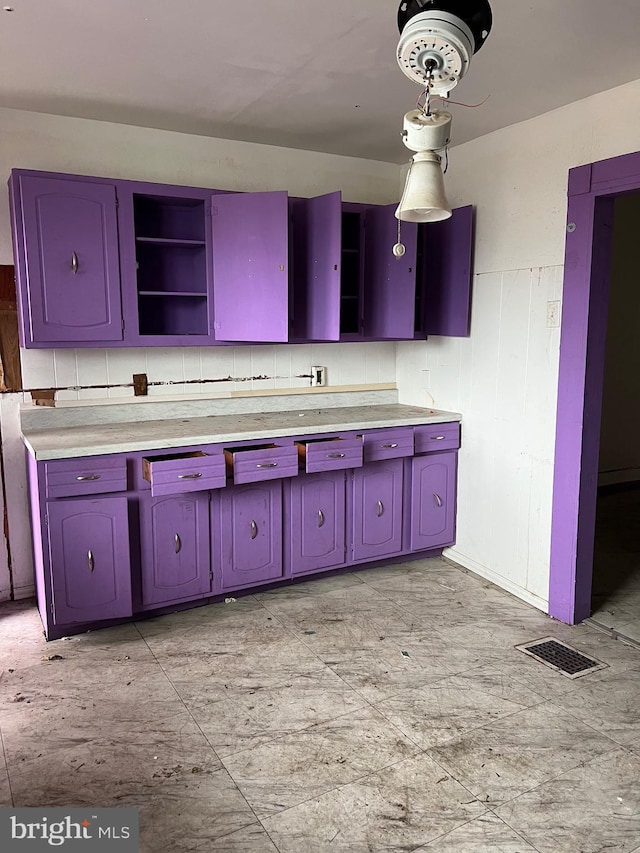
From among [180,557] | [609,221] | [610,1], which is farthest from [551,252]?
[180,557]

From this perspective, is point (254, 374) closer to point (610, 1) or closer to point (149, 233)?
point (149, 233)

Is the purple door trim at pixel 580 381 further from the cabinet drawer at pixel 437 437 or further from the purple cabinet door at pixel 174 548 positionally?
the purple cabinet door at pixel 174 548

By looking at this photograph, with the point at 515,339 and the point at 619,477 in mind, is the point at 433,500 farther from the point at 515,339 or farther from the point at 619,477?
the point at 619,477

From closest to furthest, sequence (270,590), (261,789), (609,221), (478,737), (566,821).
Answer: (566,821) < (261,789) < (478,737) < (609,221) < (270,590)

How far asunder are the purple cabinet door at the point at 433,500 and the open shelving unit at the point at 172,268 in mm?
1584

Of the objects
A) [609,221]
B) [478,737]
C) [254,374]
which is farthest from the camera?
[254,374]

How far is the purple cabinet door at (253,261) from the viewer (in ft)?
11.4

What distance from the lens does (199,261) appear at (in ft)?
12.5

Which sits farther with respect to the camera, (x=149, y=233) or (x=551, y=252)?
(x=149, y=233)

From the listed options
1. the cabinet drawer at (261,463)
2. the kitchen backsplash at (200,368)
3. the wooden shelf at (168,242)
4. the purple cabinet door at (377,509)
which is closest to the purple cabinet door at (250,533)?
the cabinet drawer at (261,463)

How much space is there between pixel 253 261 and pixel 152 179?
2.57ft

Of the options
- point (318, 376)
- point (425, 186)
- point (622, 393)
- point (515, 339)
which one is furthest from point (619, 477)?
point (425, 186)

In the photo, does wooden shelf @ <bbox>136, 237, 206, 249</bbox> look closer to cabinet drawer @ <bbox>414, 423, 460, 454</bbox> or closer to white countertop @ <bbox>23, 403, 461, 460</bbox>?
white countertop @ <bbox>23, 403, 461, 460</bbox>

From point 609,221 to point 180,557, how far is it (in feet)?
8.93
